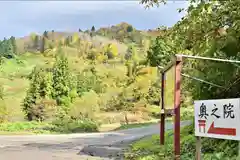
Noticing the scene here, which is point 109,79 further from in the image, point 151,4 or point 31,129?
point 151,4

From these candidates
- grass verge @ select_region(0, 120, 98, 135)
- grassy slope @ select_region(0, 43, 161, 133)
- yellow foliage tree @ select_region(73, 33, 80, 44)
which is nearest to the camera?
grass verge @ select_region(0, 120, 98, 135)

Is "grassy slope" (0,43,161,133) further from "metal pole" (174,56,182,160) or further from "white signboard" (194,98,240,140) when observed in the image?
"white signboard" (194,98,240,140)

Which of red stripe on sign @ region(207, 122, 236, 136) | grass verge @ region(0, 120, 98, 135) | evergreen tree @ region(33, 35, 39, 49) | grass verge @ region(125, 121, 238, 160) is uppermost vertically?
evergreen tree @ region(33, 35, 39, 49)

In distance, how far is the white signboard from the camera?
5.63 meters

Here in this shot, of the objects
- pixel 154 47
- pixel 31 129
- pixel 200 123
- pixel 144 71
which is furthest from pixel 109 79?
pixel 200 123

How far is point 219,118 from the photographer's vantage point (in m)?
5.98

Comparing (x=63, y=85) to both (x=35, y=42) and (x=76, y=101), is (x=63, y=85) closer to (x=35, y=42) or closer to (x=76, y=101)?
(x=76, y=101)

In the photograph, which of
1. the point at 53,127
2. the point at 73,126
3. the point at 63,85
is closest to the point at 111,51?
the point at 63,85

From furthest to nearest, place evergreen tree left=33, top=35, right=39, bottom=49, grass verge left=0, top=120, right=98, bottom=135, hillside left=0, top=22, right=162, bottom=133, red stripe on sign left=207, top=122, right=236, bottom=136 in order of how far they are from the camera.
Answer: evergreen tree left=33, top=35, right=39, bottom=49 < hillside left=0, top=22, right=162, bottom=133 < grass verge left=0, top=120, right=98, bottom=135 < red stripe on sign left=207, top=122, right=236, bottom=136

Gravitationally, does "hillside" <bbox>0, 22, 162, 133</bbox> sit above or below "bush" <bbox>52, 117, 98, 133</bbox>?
above

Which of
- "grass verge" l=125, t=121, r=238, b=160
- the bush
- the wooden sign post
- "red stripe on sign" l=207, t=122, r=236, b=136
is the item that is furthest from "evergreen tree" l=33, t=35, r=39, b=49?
"red stripe on sign" l=207, t=122, r=236, b=136

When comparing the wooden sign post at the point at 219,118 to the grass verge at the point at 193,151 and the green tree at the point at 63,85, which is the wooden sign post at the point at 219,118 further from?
the green tree at the point at 63,85

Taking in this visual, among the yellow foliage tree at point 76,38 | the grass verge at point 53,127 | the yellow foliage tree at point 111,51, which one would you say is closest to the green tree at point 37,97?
the grass verge at point 53,127

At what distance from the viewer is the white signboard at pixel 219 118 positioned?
5.63 metres
